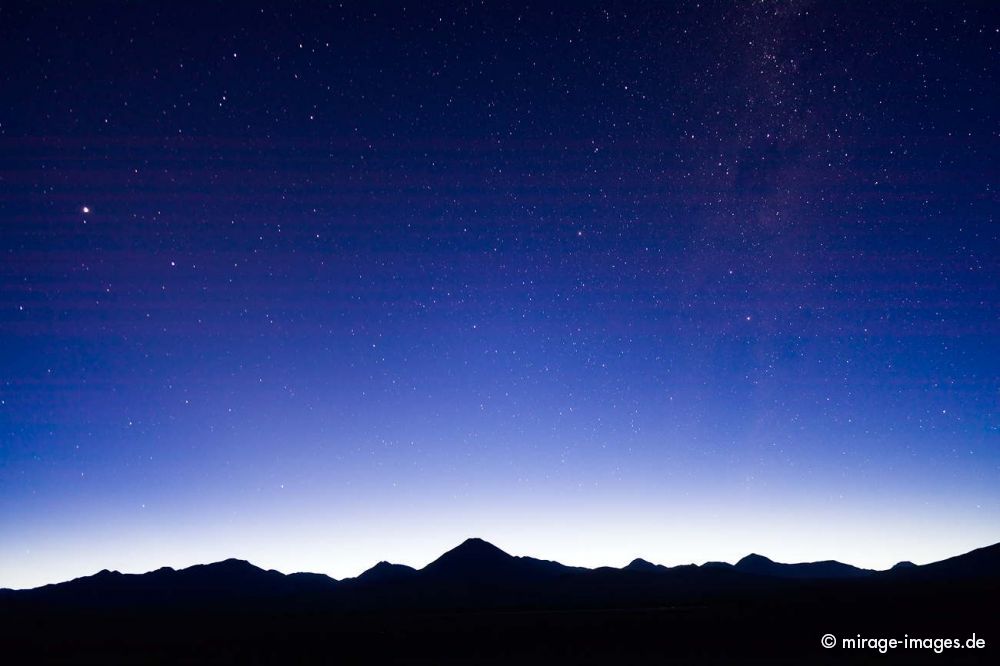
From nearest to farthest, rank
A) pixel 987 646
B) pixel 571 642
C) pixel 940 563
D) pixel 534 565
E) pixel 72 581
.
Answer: pixel 987 646, pixel 571 642, pixel 940 563, pixel 72 581, pixel 534 565

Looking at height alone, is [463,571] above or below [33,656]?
below

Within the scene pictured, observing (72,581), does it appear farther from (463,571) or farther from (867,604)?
(867,604)

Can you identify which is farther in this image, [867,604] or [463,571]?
[463,571]

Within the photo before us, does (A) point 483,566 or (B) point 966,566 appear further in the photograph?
(A) point 483,566

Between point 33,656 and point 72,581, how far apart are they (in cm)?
18758

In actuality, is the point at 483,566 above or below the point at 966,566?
below

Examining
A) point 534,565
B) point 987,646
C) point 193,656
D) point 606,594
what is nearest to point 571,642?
point 987,646

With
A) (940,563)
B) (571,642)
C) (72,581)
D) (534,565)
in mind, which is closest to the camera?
(571,642)

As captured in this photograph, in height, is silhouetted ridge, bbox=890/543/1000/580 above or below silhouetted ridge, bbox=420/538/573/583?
above

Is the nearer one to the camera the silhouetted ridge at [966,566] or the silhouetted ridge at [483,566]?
the silhouetted ridge at [966,566]

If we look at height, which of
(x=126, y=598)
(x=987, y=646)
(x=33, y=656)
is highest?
(x=987, y=646)

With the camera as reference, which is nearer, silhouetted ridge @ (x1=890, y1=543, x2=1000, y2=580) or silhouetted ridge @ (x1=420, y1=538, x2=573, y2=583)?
silhouetted ridge @ (x1=890, y1=543, x2=1000, y2=580)

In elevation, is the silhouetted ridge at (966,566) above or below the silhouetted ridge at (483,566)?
above

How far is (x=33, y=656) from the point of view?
27953 millimetres
